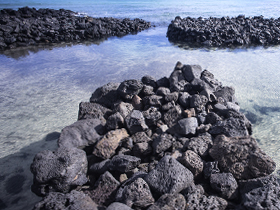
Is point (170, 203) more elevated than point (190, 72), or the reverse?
point (190, 72)

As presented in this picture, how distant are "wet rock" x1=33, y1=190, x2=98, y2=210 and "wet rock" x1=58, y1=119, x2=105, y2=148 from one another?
1.04 meters

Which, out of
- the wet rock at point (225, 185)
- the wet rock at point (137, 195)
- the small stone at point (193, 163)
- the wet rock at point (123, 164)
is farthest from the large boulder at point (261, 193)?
the wet rock at point (123, 164)

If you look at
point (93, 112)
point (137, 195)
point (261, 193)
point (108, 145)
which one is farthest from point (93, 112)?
point (261, 193)

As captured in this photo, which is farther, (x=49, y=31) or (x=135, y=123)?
(x=49, y=31)

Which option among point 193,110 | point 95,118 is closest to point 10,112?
point 95,118

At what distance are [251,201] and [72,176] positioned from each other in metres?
2.21

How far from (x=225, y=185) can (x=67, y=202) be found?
190 centimetres

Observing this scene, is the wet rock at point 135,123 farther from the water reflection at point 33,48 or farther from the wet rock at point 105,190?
the water reflection at point 33,48

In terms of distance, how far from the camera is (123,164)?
286 centimetres

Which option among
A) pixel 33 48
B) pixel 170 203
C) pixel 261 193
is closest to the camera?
pixel 170 203

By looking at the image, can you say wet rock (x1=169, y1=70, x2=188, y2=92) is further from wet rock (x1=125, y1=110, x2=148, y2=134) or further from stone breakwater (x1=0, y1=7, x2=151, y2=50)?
stone breakwater (x1=0, y1=7, x2=151, y2=50)

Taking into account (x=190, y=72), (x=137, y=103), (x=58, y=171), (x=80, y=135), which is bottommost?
(x=58, y=171)

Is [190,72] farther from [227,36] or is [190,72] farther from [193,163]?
[227,36]

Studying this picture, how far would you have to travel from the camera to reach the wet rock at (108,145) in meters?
3.27
